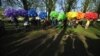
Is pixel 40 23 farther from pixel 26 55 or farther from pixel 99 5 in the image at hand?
pixel 26 55

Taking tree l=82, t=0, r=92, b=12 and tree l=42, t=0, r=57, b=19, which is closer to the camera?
tree l=42, t=0, r=57, b=19

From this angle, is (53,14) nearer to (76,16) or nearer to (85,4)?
(76,16)

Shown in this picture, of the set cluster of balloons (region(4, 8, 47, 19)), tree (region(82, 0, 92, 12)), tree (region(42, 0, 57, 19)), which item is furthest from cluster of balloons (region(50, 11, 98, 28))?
tree (region(82, 0, 92, 12))

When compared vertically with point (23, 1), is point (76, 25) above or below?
below

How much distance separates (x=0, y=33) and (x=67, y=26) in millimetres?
13446

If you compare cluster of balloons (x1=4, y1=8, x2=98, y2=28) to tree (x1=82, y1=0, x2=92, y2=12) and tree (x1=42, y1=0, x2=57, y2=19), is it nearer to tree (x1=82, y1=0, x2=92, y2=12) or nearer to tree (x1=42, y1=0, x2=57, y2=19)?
tree (x1=42, y1=0, x2=57, y2=19)

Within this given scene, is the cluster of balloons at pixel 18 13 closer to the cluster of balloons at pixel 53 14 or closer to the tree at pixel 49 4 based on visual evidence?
the cluster of balloons at pixel 53 14

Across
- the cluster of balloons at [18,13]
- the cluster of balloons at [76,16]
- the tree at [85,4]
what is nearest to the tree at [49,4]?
the tree at [85,4]

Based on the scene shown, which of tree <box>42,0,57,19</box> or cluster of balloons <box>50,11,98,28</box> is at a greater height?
tree <box>42,0,57,19</box>

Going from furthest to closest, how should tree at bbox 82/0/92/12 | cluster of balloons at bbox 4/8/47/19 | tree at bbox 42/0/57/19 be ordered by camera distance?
1. tree at bbox 82/0/92/12
2. tree at bbox 42/0/57/19
3. cluster of balloons at bbox 4/8/47/19

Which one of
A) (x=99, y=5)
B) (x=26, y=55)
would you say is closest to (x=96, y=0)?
(x=99, y=5)

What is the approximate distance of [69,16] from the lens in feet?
130

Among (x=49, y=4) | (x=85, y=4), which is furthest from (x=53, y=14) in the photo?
(x=85, y=4)

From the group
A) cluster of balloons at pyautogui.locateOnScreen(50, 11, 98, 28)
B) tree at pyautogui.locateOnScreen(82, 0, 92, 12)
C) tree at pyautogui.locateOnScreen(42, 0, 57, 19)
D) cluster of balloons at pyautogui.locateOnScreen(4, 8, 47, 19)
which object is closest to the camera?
cluster of balloons at pyautogui.locateOnScreen(4, 8, 47, 19)
